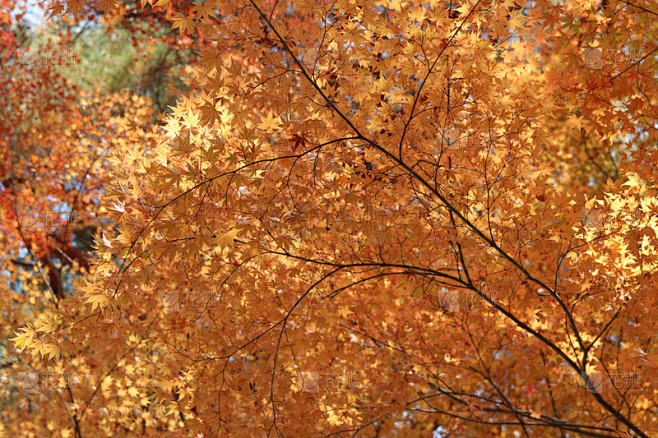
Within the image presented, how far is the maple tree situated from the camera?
9.09 ft

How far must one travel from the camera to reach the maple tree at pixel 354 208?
2.77m

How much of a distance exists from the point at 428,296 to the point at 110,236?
7.83 ft

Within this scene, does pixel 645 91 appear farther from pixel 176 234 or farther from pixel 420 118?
pixel 176 234

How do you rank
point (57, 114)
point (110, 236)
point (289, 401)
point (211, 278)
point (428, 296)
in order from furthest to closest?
1. point (57, 114)
2. point (428, 296)
3. point (289, 401)
4. point (211, 278)
5. point (110, 236)

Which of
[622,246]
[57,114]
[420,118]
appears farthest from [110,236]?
[57,114]

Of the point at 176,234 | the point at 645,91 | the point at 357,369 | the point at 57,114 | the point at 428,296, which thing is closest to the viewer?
the point at 176,234

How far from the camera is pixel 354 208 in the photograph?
363 cm

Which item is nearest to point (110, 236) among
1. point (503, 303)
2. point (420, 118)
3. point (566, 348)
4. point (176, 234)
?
point (176, 234)

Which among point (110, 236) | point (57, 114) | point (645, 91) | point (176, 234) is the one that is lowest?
point (176, 234)

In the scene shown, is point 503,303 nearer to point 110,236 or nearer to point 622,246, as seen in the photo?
point 622,246

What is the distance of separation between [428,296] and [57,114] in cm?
935

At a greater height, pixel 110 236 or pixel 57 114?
pixel 57 114

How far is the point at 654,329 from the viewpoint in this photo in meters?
4.33

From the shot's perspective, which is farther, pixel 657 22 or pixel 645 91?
pixel 645 91
